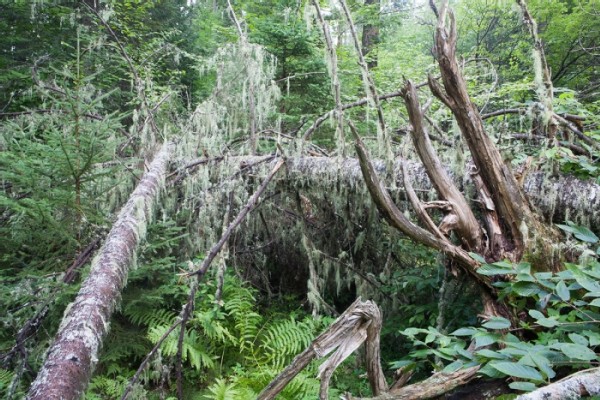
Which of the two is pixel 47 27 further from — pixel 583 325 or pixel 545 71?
pixel 583 325

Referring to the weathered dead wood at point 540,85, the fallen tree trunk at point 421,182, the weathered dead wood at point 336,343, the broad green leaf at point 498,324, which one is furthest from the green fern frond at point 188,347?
the weathered dead wood at point 540,85

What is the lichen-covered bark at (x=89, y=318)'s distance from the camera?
1.78 metres

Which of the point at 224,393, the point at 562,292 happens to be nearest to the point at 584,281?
the point at 562,292

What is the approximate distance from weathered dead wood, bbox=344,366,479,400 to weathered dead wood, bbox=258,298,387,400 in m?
0.38

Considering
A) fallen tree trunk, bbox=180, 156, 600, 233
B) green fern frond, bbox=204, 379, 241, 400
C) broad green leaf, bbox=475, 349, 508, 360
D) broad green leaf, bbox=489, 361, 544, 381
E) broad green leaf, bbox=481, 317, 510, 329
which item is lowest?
green fern frond, bbox=204, 379, 241, 400

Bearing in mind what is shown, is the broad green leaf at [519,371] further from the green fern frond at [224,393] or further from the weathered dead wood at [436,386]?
the green fern frond at [224,393]

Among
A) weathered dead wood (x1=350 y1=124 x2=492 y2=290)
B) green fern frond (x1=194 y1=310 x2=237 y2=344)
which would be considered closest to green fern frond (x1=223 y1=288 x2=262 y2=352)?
green fern frond (x1=194 y1=310 x2=237 y2=344)

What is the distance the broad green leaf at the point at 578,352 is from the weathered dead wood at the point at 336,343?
0.85 metres

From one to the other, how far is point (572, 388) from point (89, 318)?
2427 mm

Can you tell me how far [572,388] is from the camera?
1582 mm

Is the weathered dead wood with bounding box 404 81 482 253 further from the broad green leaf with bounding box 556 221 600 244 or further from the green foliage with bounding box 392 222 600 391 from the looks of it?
the broad green leaf with bounding box 556 221 600 244

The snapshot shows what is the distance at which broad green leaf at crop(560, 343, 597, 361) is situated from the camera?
1.60 meters

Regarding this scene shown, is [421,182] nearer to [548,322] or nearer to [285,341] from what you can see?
[548,322]

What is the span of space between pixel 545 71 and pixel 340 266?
2725 millimetres
